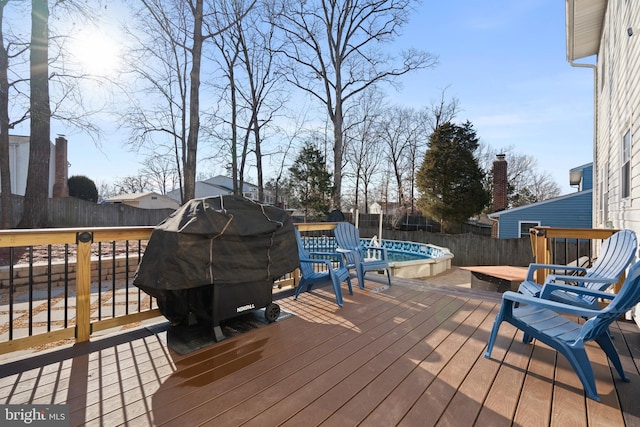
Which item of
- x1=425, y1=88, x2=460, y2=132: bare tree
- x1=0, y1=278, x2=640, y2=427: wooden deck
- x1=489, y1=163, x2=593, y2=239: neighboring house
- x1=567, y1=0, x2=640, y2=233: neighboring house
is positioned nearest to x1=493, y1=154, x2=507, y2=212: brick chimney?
x1=489, y1=163, x2=593, y2=239: neighboring house

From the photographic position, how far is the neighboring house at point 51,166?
17.9 m

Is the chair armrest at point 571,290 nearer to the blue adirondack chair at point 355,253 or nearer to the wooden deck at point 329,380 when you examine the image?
the wooden deck at point 329,380

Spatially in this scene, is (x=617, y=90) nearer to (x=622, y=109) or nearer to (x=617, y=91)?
(x=617, y=91)

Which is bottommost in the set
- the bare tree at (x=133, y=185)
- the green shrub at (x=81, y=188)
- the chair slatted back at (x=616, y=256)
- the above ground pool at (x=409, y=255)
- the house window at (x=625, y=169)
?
the above ground pool at (x=409, y=255)

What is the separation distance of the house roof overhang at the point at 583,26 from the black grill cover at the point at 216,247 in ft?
19.5

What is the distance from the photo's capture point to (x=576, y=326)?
2.07 meters

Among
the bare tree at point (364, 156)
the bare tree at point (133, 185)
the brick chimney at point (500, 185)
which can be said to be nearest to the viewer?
the brick chimney at point (500, 185)

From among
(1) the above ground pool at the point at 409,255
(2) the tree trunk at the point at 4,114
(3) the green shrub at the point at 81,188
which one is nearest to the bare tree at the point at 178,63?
(2) the tree trunk at the point at 4,114

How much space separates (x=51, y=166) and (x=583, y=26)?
25684 mm

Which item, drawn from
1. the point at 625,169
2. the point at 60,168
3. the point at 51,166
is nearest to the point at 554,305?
the point at 625,169

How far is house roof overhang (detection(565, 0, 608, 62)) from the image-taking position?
16.8ft

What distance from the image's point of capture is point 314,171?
57.9 ft

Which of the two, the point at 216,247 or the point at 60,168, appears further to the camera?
the point at 60,168

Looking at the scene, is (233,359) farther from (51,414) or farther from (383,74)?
(383,74)
